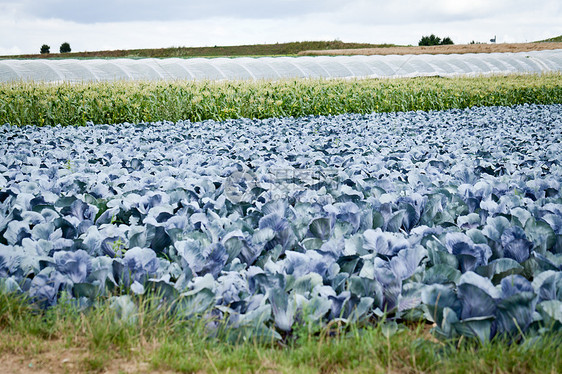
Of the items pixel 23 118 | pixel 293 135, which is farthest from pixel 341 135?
pixel 23 118

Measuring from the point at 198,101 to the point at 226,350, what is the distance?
34.8 ft

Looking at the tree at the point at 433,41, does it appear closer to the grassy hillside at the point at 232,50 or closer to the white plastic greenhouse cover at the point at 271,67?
the grassy hillside at the point at 232,50

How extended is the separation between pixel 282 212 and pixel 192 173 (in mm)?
1591

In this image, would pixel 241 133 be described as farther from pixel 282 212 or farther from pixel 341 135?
pixel 282 212

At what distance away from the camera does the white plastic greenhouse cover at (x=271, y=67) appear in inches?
810

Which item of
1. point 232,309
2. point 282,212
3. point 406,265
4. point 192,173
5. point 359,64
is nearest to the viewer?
point 232,309

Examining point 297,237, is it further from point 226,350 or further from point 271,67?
point 271,67

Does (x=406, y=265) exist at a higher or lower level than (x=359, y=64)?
lower

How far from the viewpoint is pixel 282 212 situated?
351 centimetres


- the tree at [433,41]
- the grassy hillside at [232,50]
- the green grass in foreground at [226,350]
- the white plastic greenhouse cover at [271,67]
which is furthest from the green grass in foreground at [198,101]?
the tree at [433,41]

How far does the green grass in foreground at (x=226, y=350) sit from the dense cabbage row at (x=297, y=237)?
4.0 inches

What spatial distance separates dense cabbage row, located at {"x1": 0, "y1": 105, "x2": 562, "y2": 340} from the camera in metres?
2.30

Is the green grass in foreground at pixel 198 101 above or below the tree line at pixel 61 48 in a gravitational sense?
below

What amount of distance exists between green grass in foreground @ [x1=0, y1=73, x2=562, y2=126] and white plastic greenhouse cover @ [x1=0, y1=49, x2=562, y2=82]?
692cm
